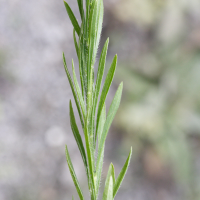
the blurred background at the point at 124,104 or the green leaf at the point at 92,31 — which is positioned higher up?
the blurred background at the point at 124,104

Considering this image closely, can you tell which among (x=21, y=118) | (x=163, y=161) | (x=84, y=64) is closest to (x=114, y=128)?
(x=163, y=161)

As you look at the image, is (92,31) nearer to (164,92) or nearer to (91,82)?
(91,82)

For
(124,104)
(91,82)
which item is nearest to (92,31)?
(91,82)

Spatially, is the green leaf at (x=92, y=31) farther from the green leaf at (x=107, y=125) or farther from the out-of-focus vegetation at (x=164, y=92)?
the out-of-focus vegetation at (x=164, y=92)

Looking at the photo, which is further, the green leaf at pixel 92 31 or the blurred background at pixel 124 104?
the blurred background at pixel 124 104

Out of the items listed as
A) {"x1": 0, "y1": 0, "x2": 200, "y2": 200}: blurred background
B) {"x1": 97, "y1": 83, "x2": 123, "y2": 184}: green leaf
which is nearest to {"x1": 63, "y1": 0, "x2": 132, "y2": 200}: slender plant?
{"x1": 97, "y1": 83, "x2": 123, "y2": 184}: green leaf

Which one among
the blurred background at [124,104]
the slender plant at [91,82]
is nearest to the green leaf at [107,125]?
the slender plant at [91,82]

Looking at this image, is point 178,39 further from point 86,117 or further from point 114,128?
point 86,117
